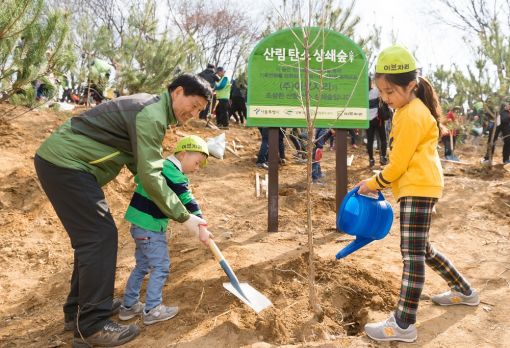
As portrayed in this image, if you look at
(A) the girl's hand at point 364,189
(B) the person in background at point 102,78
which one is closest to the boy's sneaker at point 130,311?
(A) the girl's hand at point 364,189

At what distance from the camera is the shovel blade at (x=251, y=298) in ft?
8.89

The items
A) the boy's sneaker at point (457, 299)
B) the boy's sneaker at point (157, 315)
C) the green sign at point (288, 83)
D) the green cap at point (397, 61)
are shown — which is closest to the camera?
the green cap at point (397, 61)

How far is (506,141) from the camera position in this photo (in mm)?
9992

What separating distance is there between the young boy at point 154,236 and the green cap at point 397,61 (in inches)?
52.1

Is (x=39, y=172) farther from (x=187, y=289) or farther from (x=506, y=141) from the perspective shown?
(x=506, y=141)

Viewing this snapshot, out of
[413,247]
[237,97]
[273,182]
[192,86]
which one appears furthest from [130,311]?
[237,97]

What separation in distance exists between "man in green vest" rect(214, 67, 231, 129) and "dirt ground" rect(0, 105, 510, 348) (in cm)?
428

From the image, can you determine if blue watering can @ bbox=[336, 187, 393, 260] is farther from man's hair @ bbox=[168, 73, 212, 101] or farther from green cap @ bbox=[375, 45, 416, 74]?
man's hair @ bbox=[168, 73, 212, 101]

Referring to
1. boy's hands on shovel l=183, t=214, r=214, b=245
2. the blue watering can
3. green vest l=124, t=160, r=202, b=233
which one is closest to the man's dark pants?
green vest l=124, t=160, r=202, b=233

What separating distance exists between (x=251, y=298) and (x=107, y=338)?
36.0 inches

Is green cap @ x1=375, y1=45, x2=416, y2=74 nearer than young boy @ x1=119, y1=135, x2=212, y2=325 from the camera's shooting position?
Yes

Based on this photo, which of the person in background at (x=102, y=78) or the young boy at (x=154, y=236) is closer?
the young boy at (x=154, y=236)

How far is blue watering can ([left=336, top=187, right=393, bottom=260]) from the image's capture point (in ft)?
9.37

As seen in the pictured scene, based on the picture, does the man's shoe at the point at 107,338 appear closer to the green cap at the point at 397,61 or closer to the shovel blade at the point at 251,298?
the shovel blade at the point at 251,298
